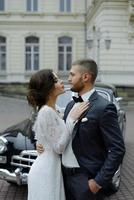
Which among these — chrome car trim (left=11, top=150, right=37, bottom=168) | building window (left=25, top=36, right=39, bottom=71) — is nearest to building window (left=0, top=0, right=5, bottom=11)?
building window (left=25, top=36, right=39, bottom=71)

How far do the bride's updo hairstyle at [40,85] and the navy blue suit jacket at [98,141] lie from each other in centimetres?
31

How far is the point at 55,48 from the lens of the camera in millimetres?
38375

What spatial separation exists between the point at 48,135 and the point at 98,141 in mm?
343

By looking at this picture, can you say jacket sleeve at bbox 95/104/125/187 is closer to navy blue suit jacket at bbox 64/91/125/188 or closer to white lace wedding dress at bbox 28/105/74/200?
navy blue suit jacket at bbox 64/91/125/188

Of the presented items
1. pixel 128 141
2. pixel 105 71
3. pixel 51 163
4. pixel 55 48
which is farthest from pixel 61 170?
pixel 55 48

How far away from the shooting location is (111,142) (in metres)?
3.23

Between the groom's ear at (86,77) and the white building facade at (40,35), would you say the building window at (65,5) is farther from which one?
the groom's ear at (86,77)

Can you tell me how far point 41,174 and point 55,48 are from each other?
35312 mm

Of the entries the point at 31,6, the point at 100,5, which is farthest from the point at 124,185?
the point at 31,6

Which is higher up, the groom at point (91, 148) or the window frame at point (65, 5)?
the window frame at point (65, 5)

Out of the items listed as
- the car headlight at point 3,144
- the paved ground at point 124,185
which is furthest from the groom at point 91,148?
the paved ground at point 124,185

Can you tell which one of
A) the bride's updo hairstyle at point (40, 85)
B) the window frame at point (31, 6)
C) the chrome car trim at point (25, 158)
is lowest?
the chrome car trim at point (25, 158)

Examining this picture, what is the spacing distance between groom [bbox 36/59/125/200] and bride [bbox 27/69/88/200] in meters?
0.06

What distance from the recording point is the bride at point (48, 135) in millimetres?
3324
